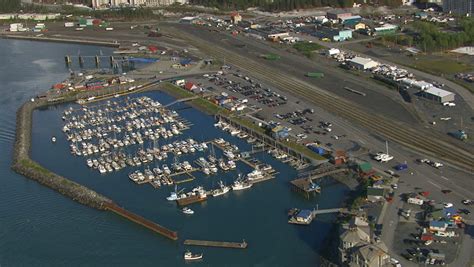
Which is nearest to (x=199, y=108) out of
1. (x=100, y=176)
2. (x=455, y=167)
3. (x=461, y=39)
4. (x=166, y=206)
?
(x=100, y=176)

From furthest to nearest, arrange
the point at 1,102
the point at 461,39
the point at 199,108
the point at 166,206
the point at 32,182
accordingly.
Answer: the point at 461,39 < the point at 1,102 < the point at 199,108 < the point at 32,182 < the point at 166,206

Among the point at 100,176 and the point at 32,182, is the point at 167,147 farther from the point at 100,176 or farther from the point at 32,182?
the point at 32,182

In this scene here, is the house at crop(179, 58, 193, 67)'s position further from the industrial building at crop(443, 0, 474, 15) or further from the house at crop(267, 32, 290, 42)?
the industrial building at crop(443, 0, 474, 15)

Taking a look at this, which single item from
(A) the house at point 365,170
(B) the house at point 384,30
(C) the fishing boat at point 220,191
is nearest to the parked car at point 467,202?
(A) the house at point 365,170

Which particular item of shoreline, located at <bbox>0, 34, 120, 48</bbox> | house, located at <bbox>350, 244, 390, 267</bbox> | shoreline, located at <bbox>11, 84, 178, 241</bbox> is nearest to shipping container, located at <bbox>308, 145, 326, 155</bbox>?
shoreline, located at <bbox>11, 84, 178, 241</bbox>

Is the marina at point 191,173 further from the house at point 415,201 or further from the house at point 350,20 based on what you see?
the house at point 350,20
